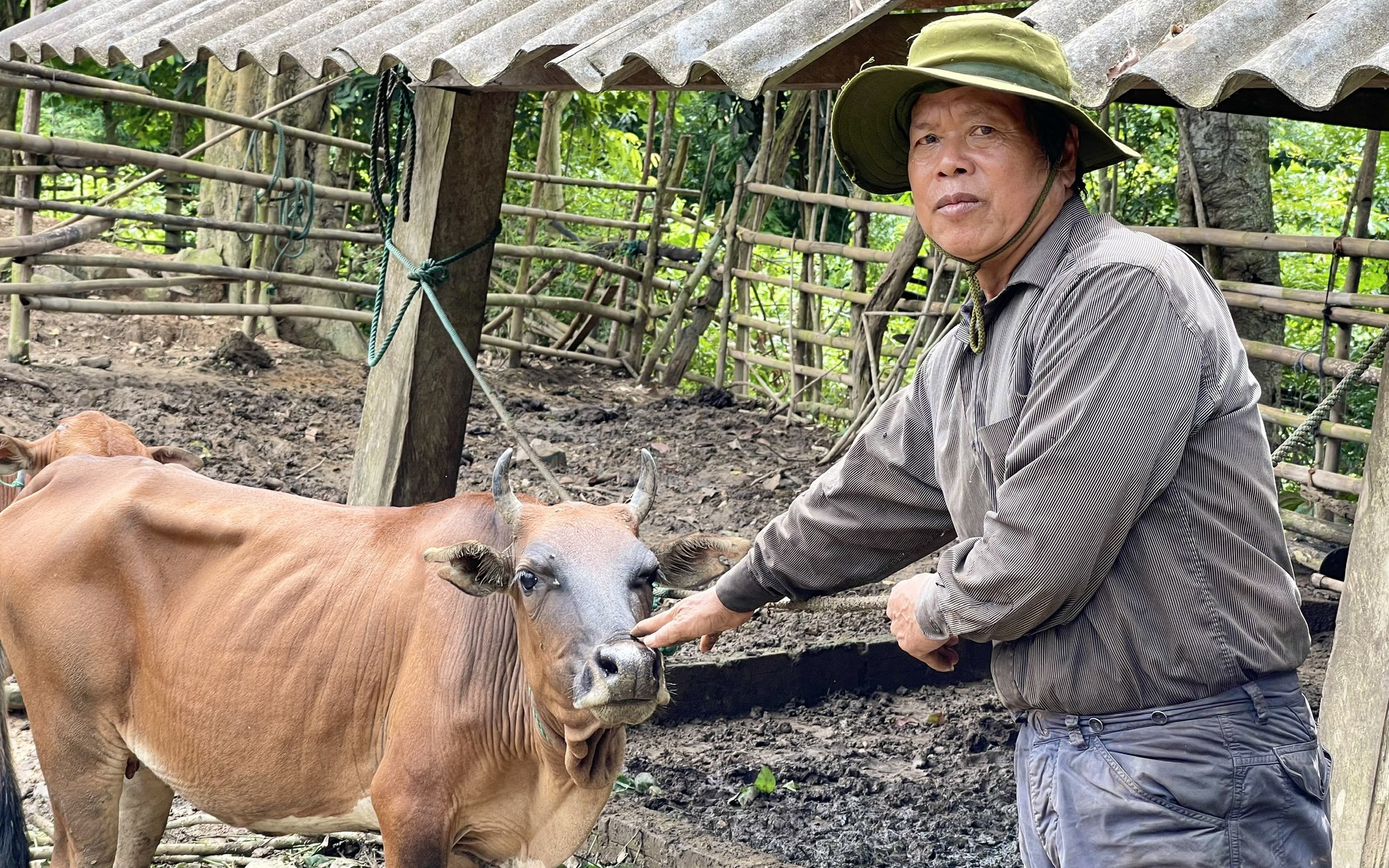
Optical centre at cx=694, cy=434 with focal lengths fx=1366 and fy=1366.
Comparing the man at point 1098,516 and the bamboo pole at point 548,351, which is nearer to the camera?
the man at point 1098,516

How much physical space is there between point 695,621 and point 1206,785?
1.10m

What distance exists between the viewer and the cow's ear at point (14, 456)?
427 cm

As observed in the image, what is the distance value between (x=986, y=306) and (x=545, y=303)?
29.3 feet

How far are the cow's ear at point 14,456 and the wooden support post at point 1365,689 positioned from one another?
382 centimetres

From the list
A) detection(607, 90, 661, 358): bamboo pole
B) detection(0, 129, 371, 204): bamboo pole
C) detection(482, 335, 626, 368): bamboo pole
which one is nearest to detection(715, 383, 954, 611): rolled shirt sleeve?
detection(0, 129, 371, 204): bamboo pole

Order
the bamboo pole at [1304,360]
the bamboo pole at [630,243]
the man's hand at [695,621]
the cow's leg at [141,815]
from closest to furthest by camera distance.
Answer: the man's hand at [695,621], the cow's leg at [141,815], the bamboo pole at [1304,360], the bamboo pole at [630,243]

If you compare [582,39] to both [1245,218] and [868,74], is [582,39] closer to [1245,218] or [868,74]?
[868,74]

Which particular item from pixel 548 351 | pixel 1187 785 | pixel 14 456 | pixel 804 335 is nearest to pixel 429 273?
pixel 14 456

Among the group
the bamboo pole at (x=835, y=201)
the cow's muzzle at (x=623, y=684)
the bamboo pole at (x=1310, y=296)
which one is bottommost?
the cow's muzzle at (x=623, y=684)

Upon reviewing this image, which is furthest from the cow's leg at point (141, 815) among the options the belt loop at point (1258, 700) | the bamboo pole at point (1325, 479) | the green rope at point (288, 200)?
the green rope at point (288, 200)

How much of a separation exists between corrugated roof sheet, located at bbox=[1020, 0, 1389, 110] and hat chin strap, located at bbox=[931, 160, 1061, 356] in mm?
535

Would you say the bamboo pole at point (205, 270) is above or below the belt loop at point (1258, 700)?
below

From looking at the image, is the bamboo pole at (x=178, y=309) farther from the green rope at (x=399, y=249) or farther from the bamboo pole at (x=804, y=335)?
the green rope at (x=399, y=249)

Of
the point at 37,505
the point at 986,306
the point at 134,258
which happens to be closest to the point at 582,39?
the point at 986,306
